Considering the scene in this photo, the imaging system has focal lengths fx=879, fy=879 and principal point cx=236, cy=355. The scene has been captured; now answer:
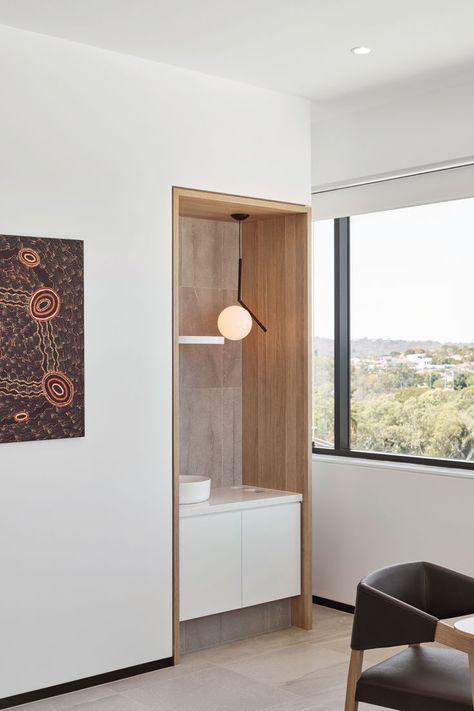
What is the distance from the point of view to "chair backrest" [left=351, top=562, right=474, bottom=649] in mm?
2734

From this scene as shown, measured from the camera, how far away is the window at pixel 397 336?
452cm

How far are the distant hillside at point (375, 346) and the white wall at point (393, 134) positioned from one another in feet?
3.03

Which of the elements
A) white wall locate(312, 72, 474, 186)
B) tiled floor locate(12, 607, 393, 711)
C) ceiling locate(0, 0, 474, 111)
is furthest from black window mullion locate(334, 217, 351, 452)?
tiled floor locate(12, 607, 393, 711)

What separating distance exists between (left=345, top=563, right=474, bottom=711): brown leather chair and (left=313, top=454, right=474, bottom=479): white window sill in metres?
1.33

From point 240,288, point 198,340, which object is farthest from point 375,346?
point 198,340

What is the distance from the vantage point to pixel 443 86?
4.40 m

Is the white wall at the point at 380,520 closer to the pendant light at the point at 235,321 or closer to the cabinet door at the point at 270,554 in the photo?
the cabinet door at the point at 270,554

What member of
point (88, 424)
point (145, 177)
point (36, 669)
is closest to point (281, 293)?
point (145, 177)

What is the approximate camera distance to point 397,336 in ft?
15.9

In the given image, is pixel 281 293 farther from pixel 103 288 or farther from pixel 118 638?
pixel 118 638

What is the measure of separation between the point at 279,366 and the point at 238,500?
80 centimetres

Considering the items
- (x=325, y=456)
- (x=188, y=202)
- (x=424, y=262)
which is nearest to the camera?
(x=188, y=202)

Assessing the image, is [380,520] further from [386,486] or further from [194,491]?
[194,491]

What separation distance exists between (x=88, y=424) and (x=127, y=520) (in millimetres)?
481
